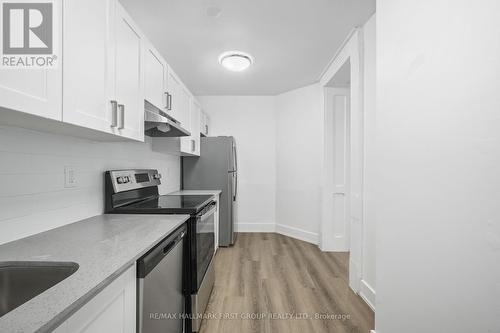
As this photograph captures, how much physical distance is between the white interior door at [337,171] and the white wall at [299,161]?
0.17m

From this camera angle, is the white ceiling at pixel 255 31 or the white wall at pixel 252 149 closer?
the white ceiling at pixel 255 31

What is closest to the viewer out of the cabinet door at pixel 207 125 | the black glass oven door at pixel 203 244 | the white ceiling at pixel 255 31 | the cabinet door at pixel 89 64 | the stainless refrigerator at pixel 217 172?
the cabinet door at pixel 89 64

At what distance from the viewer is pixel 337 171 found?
3.46m

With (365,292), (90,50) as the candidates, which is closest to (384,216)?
(365,292)

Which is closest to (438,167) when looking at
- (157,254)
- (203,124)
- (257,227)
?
(157,254)

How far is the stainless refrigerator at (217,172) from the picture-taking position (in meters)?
3.61

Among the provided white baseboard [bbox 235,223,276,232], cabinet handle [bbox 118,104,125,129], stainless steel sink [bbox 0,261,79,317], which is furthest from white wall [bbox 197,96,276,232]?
stainless steel sink [bbox 0,261,79,317]

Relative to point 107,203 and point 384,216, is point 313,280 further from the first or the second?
point 107,203

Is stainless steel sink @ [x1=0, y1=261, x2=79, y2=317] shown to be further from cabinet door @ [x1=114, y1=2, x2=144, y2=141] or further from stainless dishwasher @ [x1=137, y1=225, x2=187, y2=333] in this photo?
cabinet door @ [x1=114, y1=2, x2=144, y2=141]

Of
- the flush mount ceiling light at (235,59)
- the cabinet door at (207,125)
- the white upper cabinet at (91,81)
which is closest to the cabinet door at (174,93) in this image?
the white upper cabinet at (91,81)

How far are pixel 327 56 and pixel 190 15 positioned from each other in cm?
171

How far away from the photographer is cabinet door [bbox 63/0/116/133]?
98cm

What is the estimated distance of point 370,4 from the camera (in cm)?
196

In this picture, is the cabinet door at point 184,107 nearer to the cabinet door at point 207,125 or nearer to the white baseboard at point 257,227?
the cabinet door at point 207,125
